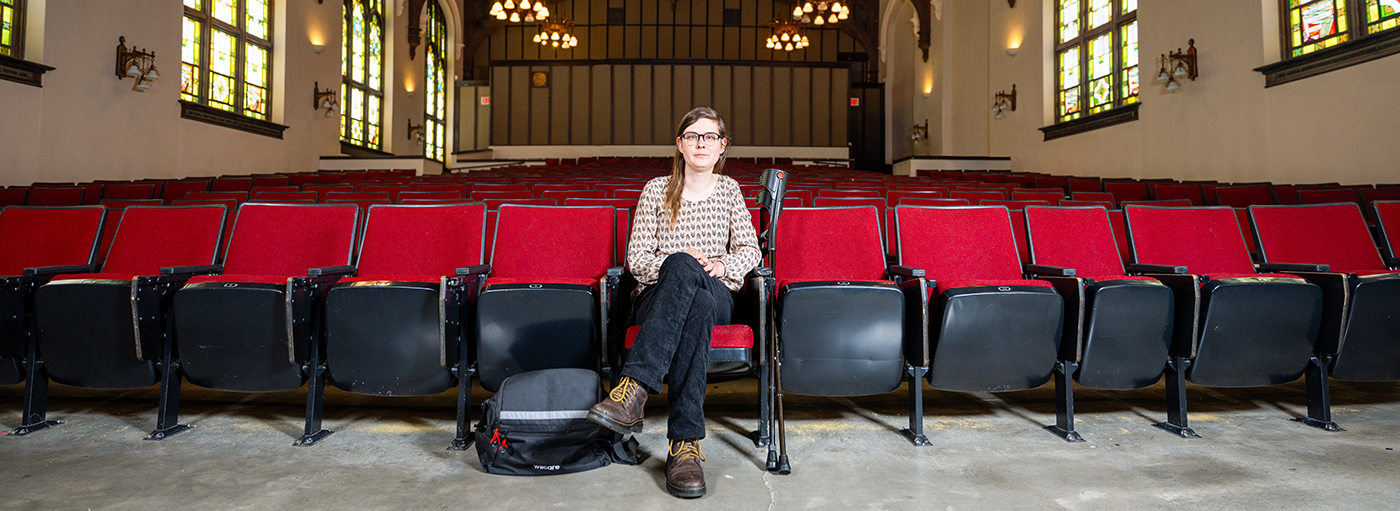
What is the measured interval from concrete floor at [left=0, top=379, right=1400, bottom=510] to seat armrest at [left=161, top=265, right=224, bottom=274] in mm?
461

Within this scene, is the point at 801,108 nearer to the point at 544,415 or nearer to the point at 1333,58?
the point at 1333,58

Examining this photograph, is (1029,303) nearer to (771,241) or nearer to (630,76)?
(771,241)

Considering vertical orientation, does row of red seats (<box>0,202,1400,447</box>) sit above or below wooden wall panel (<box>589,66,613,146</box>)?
below

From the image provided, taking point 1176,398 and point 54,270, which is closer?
point 1176,398

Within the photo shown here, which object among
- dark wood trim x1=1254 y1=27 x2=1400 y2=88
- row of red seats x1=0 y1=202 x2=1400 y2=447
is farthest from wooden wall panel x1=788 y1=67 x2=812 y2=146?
row of red seats x1=0 y1=202 x2=1400 y2=447

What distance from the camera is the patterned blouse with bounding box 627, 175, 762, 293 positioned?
2121 mm

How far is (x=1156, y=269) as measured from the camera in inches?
91.6

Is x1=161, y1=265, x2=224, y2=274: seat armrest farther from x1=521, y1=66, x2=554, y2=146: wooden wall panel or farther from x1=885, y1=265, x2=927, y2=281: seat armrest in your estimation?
x1=521, y1=66, x2=554, y2=146: wooden wall panel

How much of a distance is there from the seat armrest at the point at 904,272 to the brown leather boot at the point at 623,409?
934 millimetres

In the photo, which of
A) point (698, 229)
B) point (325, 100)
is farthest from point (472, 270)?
point (325, 100)

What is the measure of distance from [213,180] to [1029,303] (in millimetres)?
6405

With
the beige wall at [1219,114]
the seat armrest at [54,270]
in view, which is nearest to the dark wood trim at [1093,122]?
the beige wall at [1219,114]

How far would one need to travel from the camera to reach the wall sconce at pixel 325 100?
1080 cm

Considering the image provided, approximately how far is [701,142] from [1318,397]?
6.92 ft
